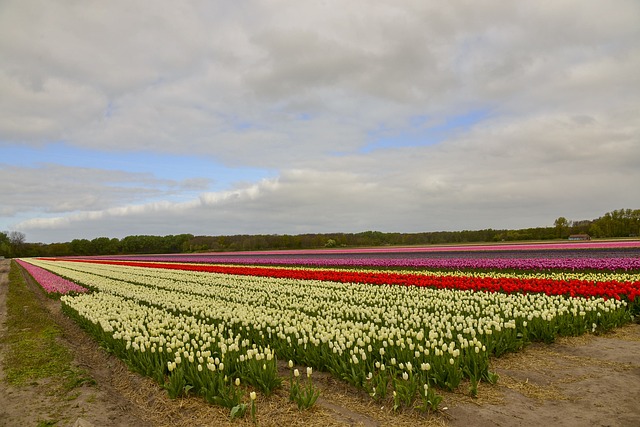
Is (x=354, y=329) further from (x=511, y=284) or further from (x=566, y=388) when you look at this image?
(x=511, y=284)

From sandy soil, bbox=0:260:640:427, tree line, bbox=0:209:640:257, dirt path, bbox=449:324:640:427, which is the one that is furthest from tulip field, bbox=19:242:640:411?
tree line, bbox=0:209:640:257

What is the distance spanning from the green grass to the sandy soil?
276 mm

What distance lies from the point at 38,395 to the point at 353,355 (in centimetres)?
513

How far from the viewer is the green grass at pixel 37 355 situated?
24.5 feet

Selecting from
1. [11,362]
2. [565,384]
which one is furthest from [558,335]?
[11,362]

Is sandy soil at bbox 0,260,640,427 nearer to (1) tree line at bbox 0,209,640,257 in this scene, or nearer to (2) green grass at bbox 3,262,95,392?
(2) green grass at bbox 3,262,95,392

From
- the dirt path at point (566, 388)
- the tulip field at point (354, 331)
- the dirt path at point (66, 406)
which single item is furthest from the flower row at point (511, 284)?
the dirt path at point (66, 406)

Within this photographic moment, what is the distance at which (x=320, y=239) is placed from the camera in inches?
3302

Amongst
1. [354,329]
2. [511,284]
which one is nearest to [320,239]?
[511,284]

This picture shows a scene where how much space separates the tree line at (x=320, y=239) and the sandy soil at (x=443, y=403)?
235ft

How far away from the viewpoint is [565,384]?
630 centimetres

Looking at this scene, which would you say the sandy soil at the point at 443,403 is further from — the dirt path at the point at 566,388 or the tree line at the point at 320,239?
the tree line at the point at 320,239

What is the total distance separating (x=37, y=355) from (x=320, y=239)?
7507 centimetres

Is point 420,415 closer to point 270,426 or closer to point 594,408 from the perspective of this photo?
point 270,426
